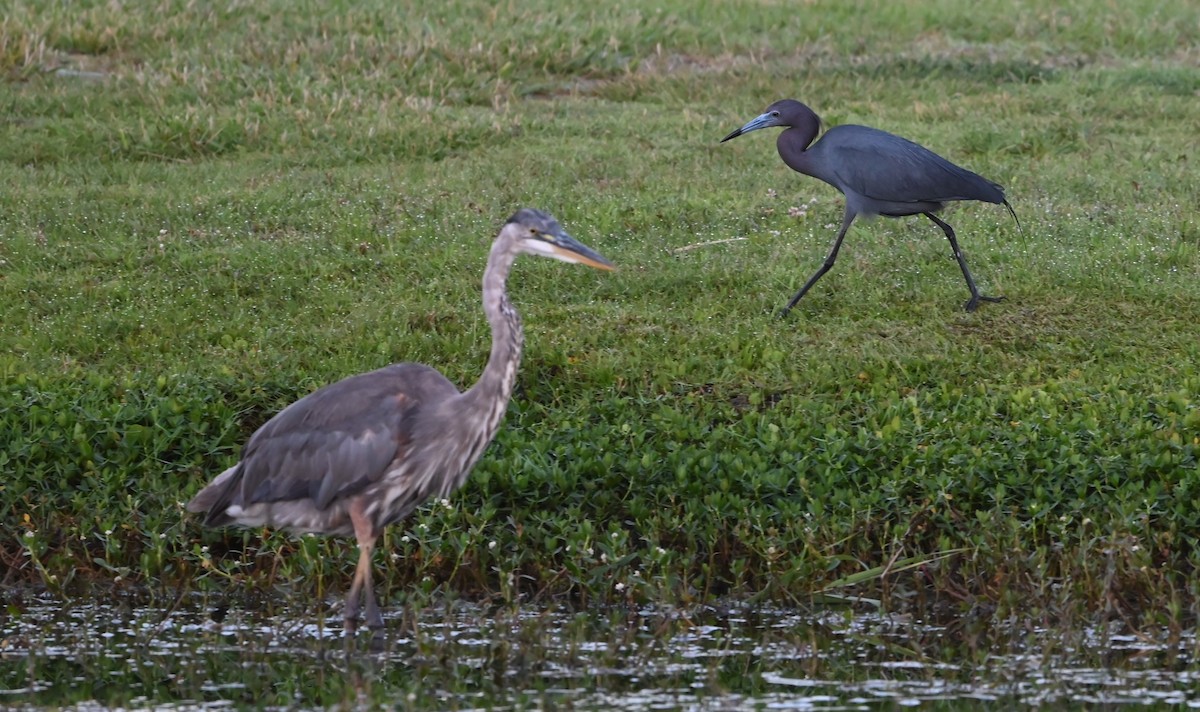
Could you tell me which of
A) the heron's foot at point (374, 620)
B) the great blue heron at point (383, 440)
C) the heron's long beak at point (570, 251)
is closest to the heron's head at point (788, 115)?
the heron's long beak at point (570, 251)

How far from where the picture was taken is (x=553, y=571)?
6918mm

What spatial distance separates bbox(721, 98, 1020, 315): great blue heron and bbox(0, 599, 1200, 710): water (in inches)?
122

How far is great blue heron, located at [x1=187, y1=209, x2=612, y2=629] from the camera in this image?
6.30 metres

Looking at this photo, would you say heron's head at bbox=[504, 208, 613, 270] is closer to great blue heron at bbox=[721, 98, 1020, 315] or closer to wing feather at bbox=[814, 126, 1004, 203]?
great blue heron at bbox=[721, 98, 1020, 315]

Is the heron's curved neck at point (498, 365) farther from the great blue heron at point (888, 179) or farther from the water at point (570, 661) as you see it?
the great blue heron at point (888, 179)

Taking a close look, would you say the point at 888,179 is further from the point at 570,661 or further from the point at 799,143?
the point at 570,661

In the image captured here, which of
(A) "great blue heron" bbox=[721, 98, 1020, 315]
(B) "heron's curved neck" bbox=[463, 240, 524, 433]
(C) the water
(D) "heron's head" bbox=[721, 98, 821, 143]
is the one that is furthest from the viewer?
(D) "heron's head" bbox=[721, 98, 821, 143]

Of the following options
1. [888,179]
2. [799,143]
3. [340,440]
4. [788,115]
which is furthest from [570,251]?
[788,115]

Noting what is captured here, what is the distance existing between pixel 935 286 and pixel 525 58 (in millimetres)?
6580

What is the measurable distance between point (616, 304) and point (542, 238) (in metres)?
3.12

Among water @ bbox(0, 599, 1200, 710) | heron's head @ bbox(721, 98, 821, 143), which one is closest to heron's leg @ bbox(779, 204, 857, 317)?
heron's head @ bbox(721, 98, 821, 143)

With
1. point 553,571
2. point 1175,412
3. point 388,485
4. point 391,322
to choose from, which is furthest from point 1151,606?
point 391,322

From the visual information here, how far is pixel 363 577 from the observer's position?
21.0 ft

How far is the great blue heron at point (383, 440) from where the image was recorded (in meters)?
6.30
